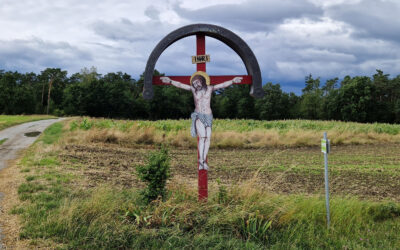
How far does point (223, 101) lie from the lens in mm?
63438

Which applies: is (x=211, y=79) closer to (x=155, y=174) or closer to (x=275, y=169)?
(x=155, y=174)

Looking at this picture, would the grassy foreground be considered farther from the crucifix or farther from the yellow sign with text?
the yellow sign with text

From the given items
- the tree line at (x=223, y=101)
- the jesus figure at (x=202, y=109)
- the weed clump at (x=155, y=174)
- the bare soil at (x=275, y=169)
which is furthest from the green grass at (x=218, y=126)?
the tree line at (x=223, y=101)

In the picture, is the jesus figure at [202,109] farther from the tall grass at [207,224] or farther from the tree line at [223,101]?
the tree line at [223,101]

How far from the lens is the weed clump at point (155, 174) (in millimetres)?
5184

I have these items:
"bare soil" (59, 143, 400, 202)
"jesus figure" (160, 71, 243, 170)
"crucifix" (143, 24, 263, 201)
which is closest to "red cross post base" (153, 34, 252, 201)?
"crucifix" (143, 24, 263, 201)

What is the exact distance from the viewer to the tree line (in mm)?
55531

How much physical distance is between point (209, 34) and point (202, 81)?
891mm

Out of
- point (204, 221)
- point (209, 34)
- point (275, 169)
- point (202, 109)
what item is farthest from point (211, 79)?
point (275, 169)

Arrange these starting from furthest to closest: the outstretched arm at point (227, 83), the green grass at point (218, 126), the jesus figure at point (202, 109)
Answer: the green grass at point (218, 126)
the outstretched arm at point (227, 83)
the jesus figure at point (202, 109)

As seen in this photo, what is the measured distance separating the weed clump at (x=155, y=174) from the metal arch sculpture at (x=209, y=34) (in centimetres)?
113

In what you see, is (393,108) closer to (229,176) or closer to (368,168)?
(368,168)

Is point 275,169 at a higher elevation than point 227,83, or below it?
below

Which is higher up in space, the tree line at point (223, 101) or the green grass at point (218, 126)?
the tree line at point (223, 101)
